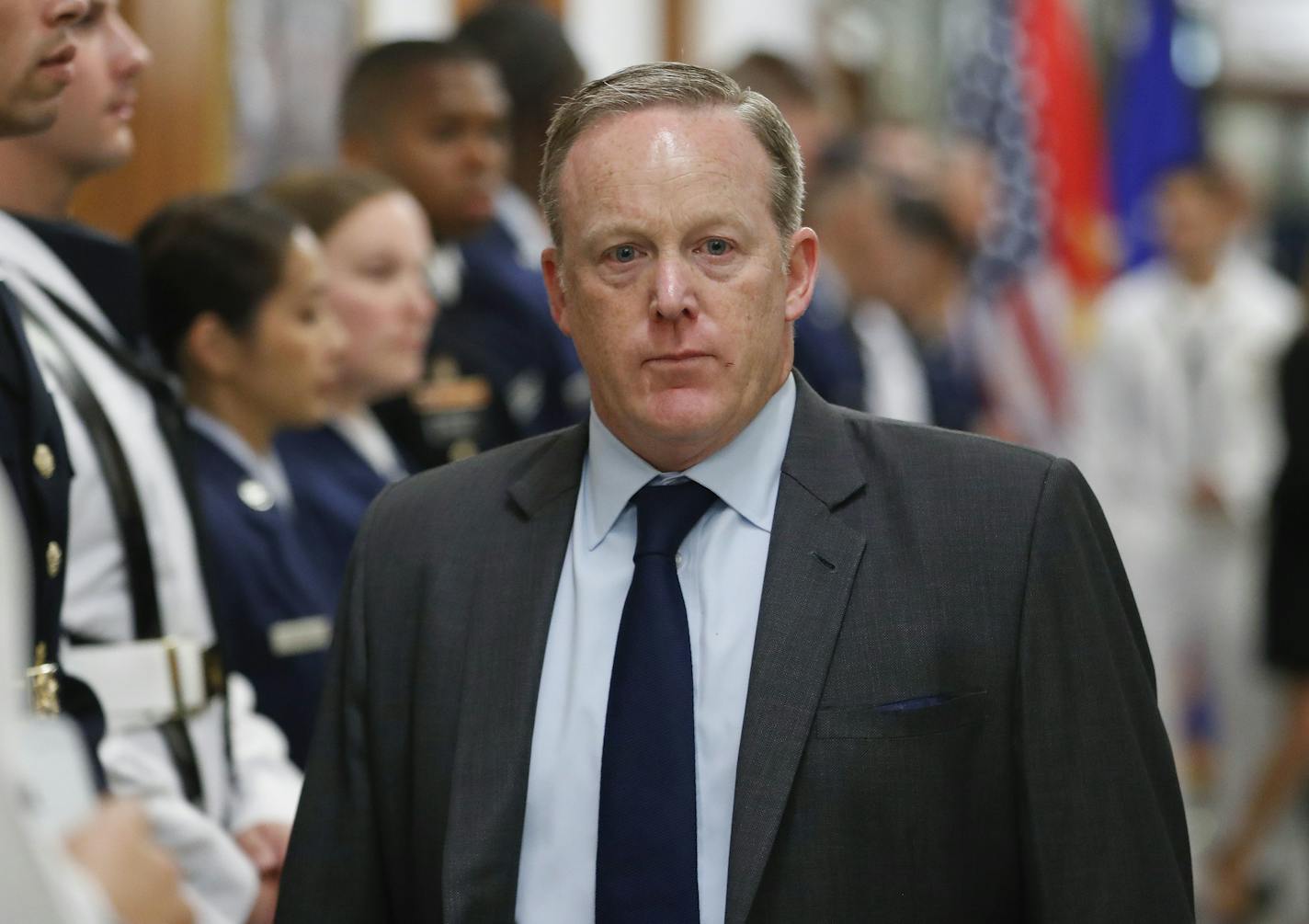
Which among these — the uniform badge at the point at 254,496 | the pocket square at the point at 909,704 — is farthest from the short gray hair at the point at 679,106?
the uniform badge at the point at 254,496

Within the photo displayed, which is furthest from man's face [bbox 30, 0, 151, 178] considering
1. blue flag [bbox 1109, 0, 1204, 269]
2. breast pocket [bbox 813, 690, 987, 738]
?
blue flag [bbox 1109, 0, 1204, 269]

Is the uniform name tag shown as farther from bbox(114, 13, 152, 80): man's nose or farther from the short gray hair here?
the short gray hair

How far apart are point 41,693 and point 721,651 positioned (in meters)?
0.77

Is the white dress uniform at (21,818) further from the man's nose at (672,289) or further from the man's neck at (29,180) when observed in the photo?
the man's neck at (29,180)

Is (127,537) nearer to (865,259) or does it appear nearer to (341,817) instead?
(341,817)

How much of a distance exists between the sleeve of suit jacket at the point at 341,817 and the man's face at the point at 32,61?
682mm

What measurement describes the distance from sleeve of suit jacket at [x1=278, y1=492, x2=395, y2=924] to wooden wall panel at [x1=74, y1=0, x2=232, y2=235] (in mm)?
2175

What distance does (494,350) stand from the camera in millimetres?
3742

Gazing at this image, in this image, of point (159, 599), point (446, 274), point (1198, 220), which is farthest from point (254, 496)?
point (1198, 220)

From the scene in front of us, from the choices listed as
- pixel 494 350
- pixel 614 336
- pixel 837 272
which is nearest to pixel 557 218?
pixel 614 336

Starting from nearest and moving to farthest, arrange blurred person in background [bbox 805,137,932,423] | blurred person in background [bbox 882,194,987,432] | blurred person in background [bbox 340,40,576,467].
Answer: blurred person in background [bbox 340,40,576,467] → blurred person in background [bbox 805,137,932,423] → blurred person in background [bbox 882,194,987,432]

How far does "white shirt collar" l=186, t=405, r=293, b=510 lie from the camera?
3.00 meters

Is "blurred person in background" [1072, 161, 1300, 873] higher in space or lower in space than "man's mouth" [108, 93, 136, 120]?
lower

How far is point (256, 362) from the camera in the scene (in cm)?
303
